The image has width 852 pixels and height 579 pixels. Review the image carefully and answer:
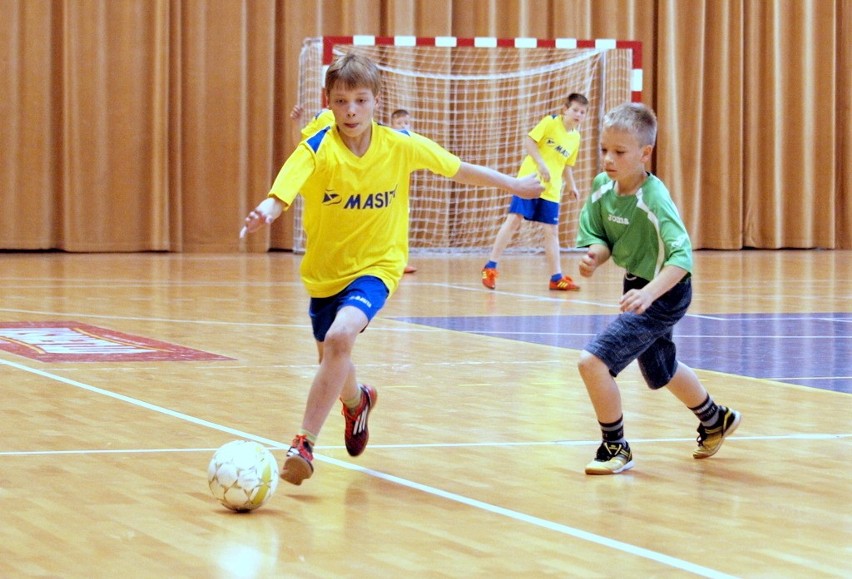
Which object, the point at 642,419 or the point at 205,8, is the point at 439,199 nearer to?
the point at 205,8

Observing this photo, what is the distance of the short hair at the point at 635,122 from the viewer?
372 centimetres

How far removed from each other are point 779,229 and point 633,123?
42.3ft

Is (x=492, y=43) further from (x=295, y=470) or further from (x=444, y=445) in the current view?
(x=295, y=470)

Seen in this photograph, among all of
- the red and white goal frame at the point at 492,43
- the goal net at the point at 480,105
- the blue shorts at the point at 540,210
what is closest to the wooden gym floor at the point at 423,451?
the blue shorts at the point at 540,210

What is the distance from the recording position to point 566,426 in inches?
171

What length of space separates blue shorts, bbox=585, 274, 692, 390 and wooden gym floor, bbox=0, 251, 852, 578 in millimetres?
264

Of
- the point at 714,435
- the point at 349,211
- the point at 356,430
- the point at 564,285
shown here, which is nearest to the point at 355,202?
the point at 349,211

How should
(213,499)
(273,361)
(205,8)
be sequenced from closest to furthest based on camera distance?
(213,499), (273,361), (205,8)

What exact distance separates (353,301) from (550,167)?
6975 mm

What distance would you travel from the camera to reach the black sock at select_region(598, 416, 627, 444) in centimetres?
365

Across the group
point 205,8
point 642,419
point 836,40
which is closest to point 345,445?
point 642,419

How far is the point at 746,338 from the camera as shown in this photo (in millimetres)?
6848

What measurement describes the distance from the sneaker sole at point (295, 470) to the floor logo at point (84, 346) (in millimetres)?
2566

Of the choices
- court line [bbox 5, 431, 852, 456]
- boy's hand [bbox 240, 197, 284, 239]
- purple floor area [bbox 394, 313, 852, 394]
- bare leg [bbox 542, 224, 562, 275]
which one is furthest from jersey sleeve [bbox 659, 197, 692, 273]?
bare leg [bbox 542, 224, 562, 275]
